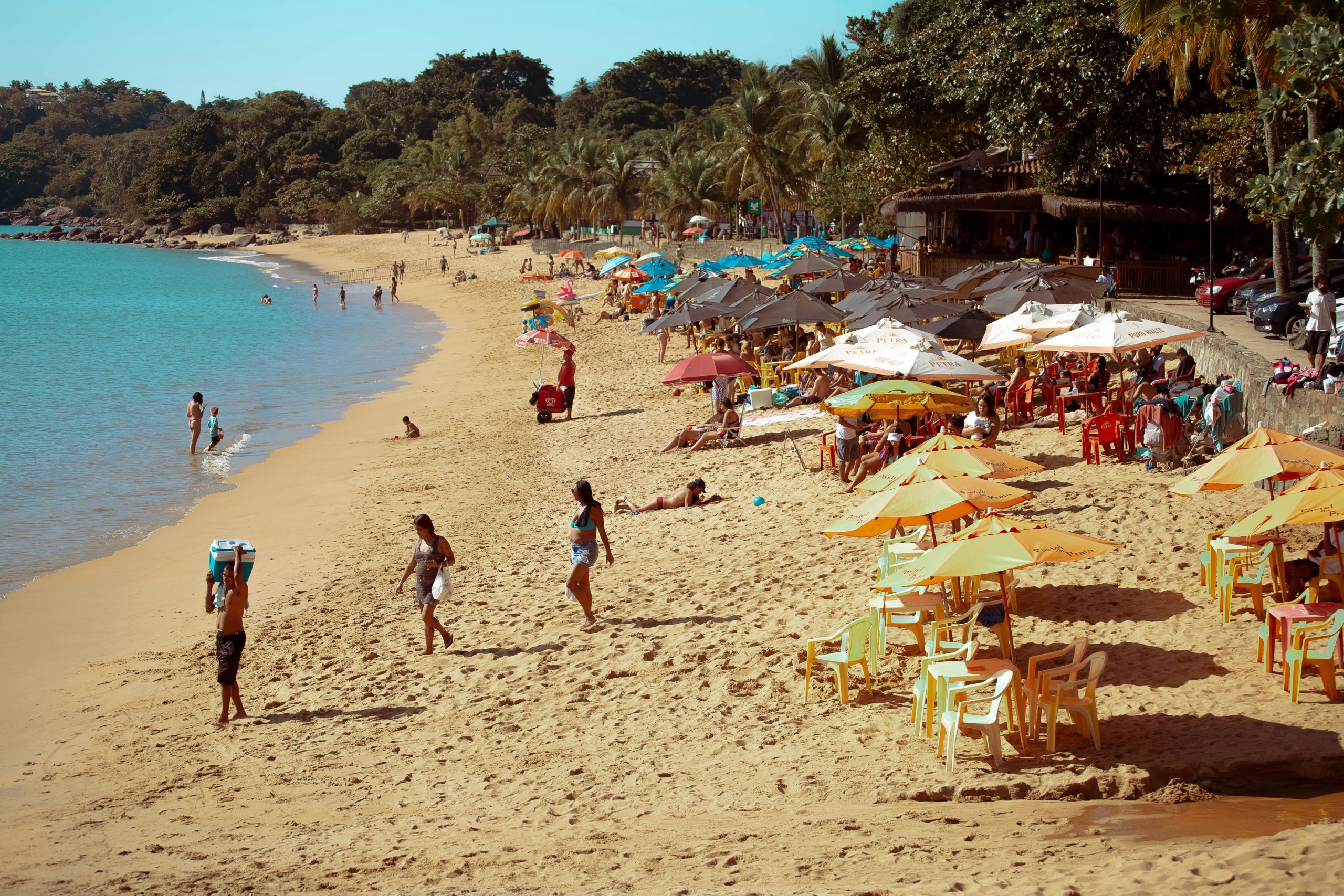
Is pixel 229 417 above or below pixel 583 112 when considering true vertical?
below

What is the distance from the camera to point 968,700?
6.59 meters

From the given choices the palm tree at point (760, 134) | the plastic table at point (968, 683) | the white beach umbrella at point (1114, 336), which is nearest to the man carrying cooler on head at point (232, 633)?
the plastic table at point (968, 683)

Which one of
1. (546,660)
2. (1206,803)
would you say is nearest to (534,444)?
(546,660)

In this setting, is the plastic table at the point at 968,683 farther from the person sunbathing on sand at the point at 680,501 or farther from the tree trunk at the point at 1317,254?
the tree trunk at the point at 1317,254

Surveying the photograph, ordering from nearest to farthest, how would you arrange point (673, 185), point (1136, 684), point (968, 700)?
point (968, 700) → point (1136, 684) → point (673, 185)

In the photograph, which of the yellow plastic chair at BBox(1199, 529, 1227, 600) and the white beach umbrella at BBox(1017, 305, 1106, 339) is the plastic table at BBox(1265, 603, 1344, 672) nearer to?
the yellow plastic chair at BBox(1199, 529, 1227, 600)

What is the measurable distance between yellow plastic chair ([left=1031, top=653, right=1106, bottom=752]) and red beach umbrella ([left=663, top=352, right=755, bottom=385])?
33.7ft

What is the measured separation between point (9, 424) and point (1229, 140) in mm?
25503

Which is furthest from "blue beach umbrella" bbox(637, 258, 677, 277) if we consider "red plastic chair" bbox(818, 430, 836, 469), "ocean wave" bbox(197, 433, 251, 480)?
"red plastic chair" bbox(818, 430, 836, 469)

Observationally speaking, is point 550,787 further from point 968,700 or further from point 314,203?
point 314,203

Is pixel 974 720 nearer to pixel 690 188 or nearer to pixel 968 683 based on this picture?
pixel 968 683

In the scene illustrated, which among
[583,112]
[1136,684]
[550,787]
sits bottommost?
[550,787]

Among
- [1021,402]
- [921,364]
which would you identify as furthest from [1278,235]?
[921,364]

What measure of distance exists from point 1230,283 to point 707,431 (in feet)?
36.8
